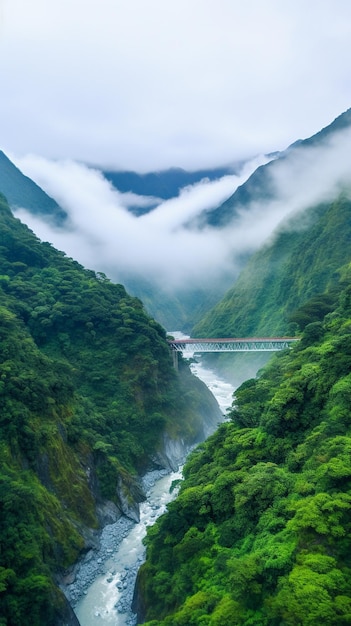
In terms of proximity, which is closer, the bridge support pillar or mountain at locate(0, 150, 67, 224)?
the bridge support pillar

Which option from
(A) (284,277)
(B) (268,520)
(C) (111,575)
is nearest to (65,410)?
(C) (111,575)

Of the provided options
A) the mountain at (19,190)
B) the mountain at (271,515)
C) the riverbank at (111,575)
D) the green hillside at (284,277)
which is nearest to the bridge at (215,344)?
the mountain at (271,515)

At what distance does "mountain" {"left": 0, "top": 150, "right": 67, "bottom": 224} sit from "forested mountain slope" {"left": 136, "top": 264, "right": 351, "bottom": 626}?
140309mm

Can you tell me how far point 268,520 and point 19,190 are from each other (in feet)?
530

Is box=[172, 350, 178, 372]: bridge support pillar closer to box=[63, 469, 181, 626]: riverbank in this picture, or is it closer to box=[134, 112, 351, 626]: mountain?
box=[134, 112, 351, 626]: mountain

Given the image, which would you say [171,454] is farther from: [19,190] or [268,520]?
[19,190]

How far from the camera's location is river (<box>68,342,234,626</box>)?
104 feet

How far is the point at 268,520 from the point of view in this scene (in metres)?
25.1

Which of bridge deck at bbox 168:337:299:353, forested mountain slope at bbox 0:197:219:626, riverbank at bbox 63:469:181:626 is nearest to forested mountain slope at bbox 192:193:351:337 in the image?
bridge deck at bbox 168:337:299:353

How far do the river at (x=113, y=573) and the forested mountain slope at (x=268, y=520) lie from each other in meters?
2.06

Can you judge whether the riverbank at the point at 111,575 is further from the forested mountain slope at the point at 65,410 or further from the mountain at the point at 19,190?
the mountain at the point at 19,190

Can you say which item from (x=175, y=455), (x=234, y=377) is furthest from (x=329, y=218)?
(x=175, y=455)

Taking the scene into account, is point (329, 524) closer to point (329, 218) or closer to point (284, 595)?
point (284, 595)

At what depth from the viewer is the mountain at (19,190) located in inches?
6289
